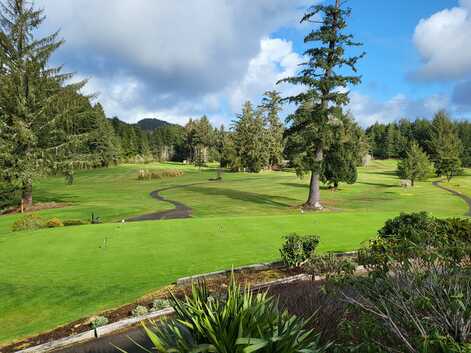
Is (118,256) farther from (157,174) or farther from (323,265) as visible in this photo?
(157,174)

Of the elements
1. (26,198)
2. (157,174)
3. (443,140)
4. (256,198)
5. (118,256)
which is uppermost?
(443,140)

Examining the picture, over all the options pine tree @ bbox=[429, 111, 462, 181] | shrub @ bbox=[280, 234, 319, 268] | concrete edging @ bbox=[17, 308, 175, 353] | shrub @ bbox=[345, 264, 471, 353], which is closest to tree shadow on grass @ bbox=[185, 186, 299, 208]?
shrub @ bbox=[280, 234, 319, 268]

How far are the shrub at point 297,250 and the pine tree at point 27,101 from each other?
31.6 m

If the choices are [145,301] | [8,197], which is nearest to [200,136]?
[8,197]

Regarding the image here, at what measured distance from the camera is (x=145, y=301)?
9.84 meters

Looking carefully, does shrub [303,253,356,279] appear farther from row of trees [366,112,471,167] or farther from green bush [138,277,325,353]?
row of trees [366,112,471,167]

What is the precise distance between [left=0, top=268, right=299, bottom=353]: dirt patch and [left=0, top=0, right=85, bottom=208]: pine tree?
99.4ft

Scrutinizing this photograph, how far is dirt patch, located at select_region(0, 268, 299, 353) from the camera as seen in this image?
26.7 feet

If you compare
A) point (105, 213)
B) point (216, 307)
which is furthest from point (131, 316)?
point (105, 213)

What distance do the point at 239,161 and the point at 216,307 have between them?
8885 cm

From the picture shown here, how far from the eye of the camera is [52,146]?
38656mm

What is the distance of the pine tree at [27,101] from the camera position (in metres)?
34.7

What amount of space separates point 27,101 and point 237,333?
128 feet

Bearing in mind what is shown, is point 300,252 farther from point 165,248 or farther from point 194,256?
point 165,248
